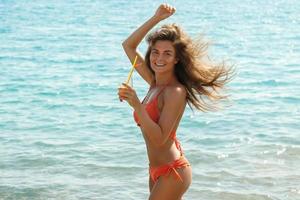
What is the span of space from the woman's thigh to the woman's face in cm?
72

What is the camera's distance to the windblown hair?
5.00 metres

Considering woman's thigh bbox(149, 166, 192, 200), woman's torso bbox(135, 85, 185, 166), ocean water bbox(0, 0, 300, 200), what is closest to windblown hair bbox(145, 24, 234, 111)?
woman's torso bbox(135, 85, 185, 166)

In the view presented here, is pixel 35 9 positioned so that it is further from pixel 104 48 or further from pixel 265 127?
pixel 265 127

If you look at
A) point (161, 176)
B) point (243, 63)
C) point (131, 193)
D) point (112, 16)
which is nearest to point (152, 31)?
point (161, 176)

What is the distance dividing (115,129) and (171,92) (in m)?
6.40

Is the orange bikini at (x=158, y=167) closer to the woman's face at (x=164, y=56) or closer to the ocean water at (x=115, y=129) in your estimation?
the woman's face at (x=164, y=56)

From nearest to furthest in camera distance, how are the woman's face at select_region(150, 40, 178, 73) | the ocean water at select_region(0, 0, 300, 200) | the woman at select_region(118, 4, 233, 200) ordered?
the woman at select_region(118, 4, 233, 200) < the woman's face at select_region(150, 40, 178, 73) < the ocean water at select_region(0, 0, 300, 200)

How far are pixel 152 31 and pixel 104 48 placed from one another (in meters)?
18.1

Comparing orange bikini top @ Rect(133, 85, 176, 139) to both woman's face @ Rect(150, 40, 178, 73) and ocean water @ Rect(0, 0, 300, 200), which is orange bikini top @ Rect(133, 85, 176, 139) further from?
ocean water @ Rect(0, 0, 300, 200)

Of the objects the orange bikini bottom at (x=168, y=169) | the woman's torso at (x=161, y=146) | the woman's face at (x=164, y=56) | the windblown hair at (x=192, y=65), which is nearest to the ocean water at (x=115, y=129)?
the windblown hair at (x=192, y=65)

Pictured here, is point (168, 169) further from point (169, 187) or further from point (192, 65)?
point (192, 65)

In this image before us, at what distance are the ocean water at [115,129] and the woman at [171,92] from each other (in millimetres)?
424

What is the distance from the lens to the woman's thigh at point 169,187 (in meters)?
4.90

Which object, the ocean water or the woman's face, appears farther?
the ocean water
